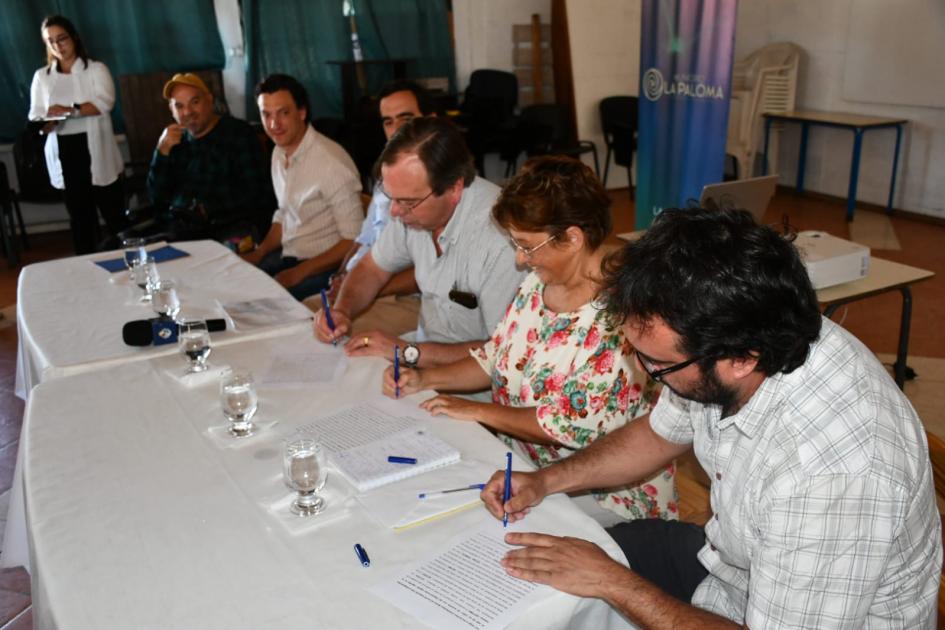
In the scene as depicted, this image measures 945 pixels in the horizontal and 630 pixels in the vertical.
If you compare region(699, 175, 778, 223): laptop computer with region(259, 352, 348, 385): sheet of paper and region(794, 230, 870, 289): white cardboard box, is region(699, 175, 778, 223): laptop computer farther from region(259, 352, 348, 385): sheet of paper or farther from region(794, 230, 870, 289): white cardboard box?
region(259, 352, 348, 385): sheet of paper

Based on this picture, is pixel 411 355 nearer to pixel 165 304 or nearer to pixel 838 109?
pixel 165 304

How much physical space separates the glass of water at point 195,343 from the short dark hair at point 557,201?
86 centimetres

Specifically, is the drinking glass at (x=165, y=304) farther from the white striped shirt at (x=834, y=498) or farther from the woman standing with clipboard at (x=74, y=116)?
the woman standing with clipboard at (x=74, y=116)

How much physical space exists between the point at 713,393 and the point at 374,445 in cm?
75

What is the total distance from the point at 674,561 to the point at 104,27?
6.84 meters

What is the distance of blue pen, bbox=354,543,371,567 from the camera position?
133 cm

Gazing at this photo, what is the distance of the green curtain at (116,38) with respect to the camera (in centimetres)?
644

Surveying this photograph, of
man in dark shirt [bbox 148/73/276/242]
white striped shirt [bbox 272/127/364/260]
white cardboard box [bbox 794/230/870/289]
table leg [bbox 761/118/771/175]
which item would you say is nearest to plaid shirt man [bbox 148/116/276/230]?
man in dark shirt [bbox 148/73/276/242]

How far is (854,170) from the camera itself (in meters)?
6.59

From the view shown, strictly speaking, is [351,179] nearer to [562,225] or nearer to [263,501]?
[562,225]

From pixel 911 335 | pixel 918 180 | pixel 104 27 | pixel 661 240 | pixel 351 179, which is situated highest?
pixel 104 27

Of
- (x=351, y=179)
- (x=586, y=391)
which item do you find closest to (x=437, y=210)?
(x=586, y=391)

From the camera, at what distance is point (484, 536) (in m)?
1.40

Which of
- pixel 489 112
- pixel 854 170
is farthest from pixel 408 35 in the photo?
pixel 854 170
